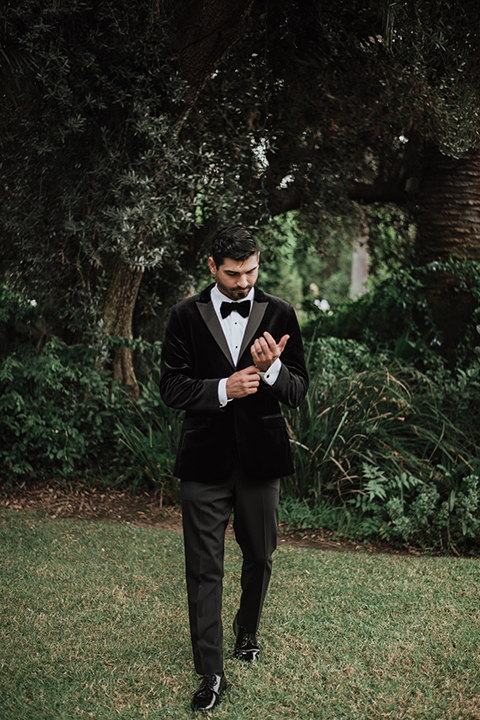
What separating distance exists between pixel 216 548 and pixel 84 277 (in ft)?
12.0

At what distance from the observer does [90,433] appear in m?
6.11

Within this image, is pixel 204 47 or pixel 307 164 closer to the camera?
pixel 204 47

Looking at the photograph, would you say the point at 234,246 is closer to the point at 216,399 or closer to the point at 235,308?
the point at 235,308

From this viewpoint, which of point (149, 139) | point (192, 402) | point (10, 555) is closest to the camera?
point (192, 402)

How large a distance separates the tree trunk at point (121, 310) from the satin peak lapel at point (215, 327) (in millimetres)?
2994

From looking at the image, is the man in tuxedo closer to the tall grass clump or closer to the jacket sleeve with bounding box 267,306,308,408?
the jacket sleeve with bounding box 267,306,308,408

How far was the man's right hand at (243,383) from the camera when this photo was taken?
277cm

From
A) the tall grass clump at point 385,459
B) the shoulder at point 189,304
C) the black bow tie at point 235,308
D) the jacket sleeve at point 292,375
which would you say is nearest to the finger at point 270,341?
the jacket sleeve at point 292,375

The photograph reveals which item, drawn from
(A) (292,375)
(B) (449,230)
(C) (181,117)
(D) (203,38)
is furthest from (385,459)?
(D) (203,38)

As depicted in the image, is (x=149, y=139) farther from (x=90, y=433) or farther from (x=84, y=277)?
(x=90, y=433)

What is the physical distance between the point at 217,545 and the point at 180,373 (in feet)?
2.68

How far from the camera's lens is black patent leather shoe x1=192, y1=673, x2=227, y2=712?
2842mm

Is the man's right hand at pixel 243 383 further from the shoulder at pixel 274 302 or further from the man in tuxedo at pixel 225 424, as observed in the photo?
the shoulder at pixel 274 302

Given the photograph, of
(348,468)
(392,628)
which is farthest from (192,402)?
(348,468)
